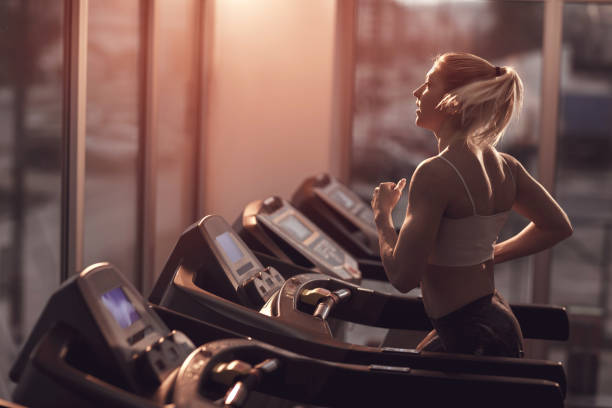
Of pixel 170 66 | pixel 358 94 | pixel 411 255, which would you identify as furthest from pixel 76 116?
pixel 358 94

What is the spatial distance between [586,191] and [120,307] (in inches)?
127

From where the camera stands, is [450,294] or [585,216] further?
[585,216]

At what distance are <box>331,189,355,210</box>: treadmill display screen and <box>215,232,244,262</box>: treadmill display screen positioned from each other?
135cm

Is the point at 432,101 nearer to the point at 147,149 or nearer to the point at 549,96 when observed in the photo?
the point at 147,149

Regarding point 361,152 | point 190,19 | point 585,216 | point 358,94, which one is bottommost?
point 585,216

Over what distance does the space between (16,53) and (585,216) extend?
2992 millimetres

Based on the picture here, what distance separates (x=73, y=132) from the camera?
2439mm

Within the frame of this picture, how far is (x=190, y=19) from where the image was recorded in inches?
149

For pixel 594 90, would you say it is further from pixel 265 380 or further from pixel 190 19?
pixel 265 380

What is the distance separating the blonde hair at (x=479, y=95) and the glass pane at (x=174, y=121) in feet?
6.07

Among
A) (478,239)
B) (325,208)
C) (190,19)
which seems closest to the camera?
(478,239)

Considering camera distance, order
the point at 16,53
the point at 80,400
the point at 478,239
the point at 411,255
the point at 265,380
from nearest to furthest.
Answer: the point at 80,400, the point at 265,380, the point at 411,255, the point at 478,239, the point at 16,53

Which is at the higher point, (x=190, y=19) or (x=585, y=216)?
(x=190, y=19)

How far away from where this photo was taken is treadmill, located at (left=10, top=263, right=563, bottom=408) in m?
1.17
